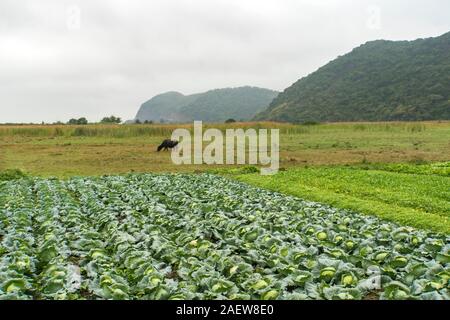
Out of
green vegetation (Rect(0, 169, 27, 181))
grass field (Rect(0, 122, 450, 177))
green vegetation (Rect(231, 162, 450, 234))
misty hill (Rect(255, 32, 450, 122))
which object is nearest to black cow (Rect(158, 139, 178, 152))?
grass field (Rect(0, 122, 450, 177))

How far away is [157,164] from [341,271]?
84.7 ft

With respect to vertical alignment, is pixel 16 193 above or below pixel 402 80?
below

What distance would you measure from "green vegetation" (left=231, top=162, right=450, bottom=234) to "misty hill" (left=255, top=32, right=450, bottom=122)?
237ft

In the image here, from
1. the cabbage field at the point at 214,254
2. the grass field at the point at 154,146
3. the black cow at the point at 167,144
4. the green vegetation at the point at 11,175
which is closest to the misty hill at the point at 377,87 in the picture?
the grass field at the point at 154,146

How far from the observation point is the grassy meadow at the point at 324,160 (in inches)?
660

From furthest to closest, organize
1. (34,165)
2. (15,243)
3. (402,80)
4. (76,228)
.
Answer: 1. (402,80)
2. (34,165)
3. (76,228)
4. (15,243)

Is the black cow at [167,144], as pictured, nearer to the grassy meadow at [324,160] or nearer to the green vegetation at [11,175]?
the grassy meadow at [324,160]

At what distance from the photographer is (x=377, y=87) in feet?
355

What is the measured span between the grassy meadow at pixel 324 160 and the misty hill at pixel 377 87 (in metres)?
35.7

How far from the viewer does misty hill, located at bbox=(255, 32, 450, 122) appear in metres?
94.9

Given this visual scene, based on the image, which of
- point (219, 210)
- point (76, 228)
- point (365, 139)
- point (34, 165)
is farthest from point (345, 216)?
point (365, 139)

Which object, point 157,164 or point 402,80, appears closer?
point 157,164

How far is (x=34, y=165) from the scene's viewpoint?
32000 mm
